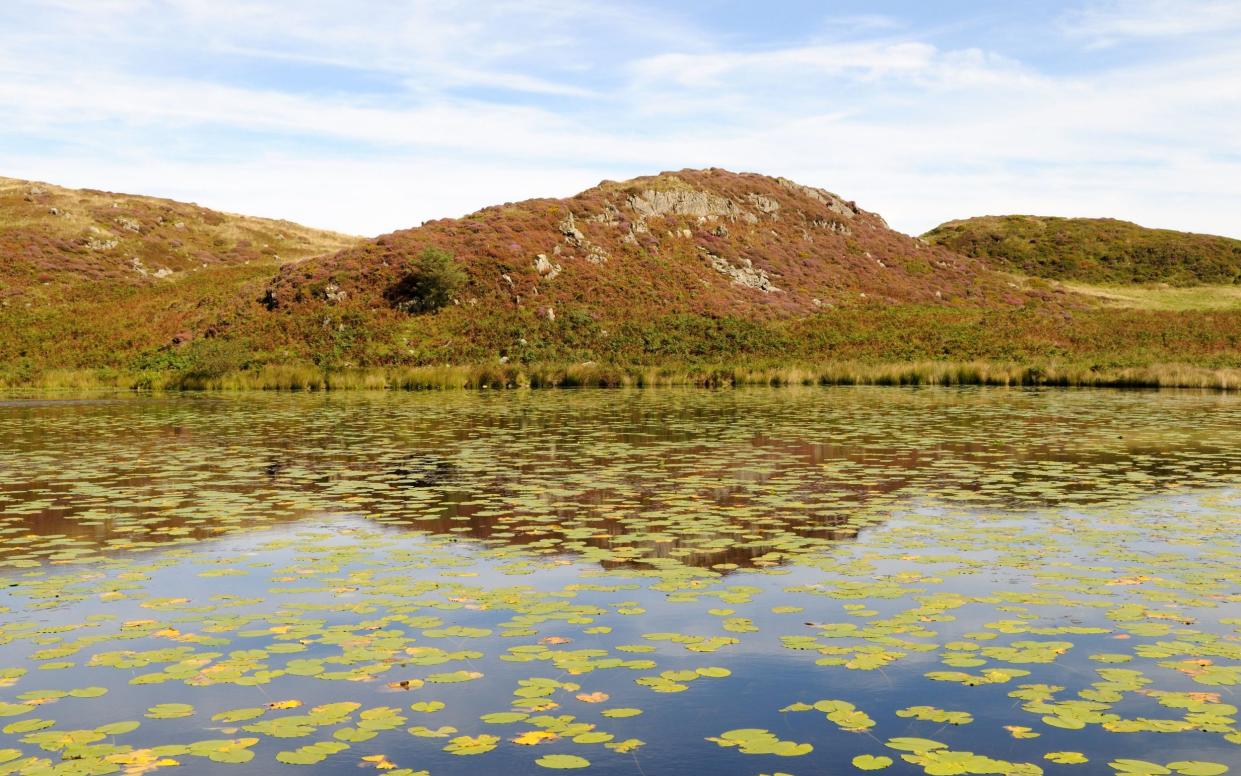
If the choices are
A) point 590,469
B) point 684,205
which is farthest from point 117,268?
point 590,469

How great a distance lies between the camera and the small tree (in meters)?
69.9

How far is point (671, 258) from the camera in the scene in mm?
85125

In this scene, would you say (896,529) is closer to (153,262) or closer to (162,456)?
(162,456)

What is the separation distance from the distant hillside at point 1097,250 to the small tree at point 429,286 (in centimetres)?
8000

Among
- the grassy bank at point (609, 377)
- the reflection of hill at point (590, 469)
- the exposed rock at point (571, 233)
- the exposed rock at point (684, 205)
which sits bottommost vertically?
the reflection of hill at point (590, 469)

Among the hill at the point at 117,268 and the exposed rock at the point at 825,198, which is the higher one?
the exposed rock at the point at 825,198

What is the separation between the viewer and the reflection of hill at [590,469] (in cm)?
1370

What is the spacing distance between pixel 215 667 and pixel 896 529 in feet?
29.0

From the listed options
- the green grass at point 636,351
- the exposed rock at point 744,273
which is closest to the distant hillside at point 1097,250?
the green grass at point 636,351

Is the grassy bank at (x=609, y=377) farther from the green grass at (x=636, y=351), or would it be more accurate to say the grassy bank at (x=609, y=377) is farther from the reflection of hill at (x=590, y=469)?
the reflection of hill at (x=590, y=469)

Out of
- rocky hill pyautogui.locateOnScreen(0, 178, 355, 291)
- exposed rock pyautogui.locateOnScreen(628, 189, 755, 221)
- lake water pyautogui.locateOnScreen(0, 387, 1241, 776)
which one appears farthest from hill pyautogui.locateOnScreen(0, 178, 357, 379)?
lake water pyautogui.locateOnScreen(0, 387, 1241, 776)

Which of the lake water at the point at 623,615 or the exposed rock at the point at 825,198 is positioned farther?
the exposed rock at the point at 825,198

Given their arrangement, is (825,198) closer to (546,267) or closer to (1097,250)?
(546,267)

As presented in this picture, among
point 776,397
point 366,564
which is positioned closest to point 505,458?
point 366,564
